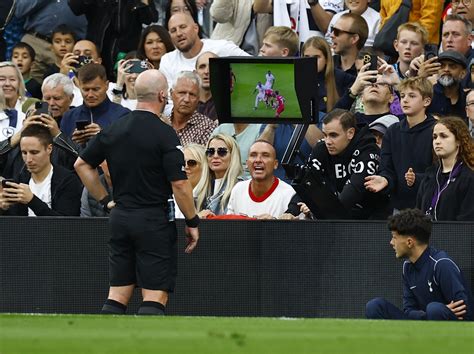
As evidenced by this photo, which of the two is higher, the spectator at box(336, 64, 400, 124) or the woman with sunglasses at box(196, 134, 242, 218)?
the spectator at box(336, 64, 400, 124)

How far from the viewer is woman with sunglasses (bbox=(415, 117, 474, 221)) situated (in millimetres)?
11680

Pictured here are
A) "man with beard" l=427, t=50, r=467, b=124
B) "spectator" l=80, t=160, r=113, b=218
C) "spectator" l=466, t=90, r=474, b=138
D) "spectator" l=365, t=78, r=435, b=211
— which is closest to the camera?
"spectator" l=365, t=78, r=435, b=211

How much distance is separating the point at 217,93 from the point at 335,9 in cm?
418

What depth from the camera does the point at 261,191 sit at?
12656mm

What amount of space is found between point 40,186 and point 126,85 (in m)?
2.30

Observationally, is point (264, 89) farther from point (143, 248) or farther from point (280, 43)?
point (280, 43)

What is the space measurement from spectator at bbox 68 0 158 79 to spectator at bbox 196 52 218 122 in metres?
1.89

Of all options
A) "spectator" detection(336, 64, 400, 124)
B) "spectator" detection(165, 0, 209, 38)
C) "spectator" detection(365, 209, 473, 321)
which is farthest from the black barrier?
"spectator" detection(165, 0, 209, 38)

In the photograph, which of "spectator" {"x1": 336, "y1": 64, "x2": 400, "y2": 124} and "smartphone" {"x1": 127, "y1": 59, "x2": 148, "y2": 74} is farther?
"smartphone" {"x1": 127, "y1": 59, "x2": 148, "y2": 74}

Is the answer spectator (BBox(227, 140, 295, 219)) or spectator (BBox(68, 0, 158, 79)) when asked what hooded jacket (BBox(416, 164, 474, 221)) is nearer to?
spectator (BBox(227, 140, 295, 219))

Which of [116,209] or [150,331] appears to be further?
[116,209]

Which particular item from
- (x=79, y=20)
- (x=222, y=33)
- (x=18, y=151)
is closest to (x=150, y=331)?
(x=18, y=151)

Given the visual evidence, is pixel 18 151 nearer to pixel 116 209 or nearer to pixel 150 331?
pixel 116 209

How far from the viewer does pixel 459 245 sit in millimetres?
11734
